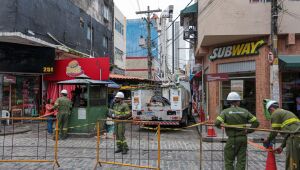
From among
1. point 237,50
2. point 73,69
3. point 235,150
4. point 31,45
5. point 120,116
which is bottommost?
point 235,150

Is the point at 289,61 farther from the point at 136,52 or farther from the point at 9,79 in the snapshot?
the point at 136,52

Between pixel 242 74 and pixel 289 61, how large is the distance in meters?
2.61

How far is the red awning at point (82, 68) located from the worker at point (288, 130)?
42.7 ft

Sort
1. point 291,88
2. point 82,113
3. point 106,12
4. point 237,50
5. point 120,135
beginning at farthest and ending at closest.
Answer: point 106,12 → point 237,50 → point 291,88 → point 82,113 → point 120,135

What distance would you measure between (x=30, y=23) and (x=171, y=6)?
836 inches

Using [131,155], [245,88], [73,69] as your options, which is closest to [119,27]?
[73,69]

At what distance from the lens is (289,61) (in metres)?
13.3

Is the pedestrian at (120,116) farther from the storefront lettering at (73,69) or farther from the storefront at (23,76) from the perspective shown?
the storefront lettering at (73,69)

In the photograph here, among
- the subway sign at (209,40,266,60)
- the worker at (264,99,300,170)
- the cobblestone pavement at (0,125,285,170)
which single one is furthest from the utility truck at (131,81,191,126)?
the worker at (264,99,300,170)

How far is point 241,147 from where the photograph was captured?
635cm

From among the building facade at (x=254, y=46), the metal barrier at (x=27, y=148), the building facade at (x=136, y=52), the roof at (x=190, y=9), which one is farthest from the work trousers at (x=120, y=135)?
the building facade at (x=136, y=52)

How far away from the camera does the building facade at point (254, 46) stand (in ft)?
45.8

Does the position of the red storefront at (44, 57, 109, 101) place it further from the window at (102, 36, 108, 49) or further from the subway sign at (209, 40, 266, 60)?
the window at (102, 36, 108, 49)

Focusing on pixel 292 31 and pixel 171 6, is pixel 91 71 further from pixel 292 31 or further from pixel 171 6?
pixel 171 6
